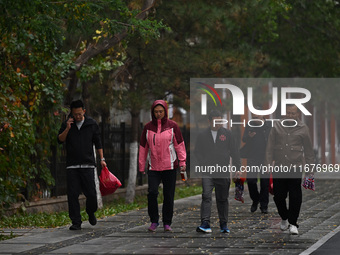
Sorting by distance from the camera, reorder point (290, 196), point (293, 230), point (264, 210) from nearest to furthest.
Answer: point (293, 230) < point (290, 196) < point (264, 210)

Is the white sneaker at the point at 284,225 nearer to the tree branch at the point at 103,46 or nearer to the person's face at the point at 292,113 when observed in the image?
the person's face at the point at 292,113

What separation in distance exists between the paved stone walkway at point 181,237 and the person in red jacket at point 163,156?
348mm

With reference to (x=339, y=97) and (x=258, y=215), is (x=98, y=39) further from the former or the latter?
(x=339, y=97)

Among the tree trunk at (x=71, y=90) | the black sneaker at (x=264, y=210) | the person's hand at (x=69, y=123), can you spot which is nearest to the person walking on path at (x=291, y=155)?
the person's hand at (x=69, y=123)

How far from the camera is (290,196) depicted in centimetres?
1177

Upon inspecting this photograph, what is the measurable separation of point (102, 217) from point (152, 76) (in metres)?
5.50

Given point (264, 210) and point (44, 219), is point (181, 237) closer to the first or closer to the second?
point (44, 219)

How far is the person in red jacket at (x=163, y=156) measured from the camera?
39.8ft

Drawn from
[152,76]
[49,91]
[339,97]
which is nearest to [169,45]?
[152,76]

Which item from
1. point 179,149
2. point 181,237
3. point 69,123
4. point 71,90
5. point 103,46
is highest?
point 103,46

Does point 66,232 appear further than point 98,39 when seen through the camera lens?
No

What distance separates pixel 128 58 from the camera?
61.1 ft

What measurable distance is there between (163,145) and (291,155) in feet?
6.08

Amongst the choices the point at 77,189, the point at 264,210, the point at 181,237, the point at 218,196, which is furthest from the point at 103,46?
the point at 181,237
